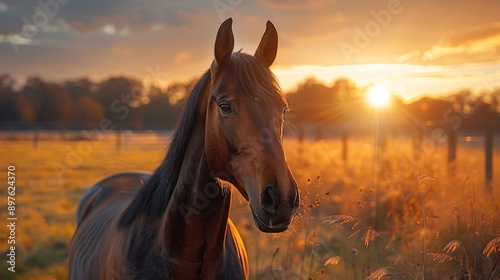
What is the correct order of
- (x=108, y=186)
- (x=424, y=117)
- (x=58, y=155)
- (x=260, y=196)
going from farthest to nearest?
(x=58, y=155), (x=424, y=117), (x=108, y=186), (x=260, y=196)

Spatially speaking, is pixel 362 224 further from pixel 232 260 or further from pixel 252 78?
pixel 252 78

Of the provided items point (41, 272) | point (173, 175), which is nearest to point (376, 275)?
point (173, 175)

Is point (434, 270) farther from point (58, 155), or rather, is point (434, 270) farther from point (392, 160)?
point (58, 155)

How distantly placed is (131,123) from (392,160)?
24.6 m

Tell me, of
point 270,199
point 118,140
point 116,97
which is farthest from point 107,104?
point 270,199

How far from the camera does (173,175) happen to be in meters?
2.61

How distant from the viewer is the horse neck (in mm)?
2455

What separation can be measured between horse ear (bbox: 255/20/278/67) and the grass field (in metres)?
0.88

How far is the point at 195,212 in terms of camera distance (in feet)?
8.07

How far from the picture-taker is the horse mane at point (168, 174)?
2.52 metres

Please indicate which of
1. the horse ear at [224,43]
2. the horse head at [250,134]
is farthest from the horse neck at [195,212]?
the horse ear at [224,43]

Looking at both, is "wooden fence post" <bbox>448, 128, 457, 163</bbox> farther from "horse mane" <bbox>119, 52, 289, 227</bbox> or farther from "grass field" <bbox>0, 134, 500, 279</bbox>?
"horse mane" <bbox>119, 52, 289, 227</bbox>

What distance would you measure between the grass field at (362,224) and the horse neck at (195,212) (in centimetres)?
24

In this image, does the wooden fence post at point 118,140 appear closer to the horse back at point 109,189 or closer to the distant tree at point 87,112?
the distant tree at point 87,112
